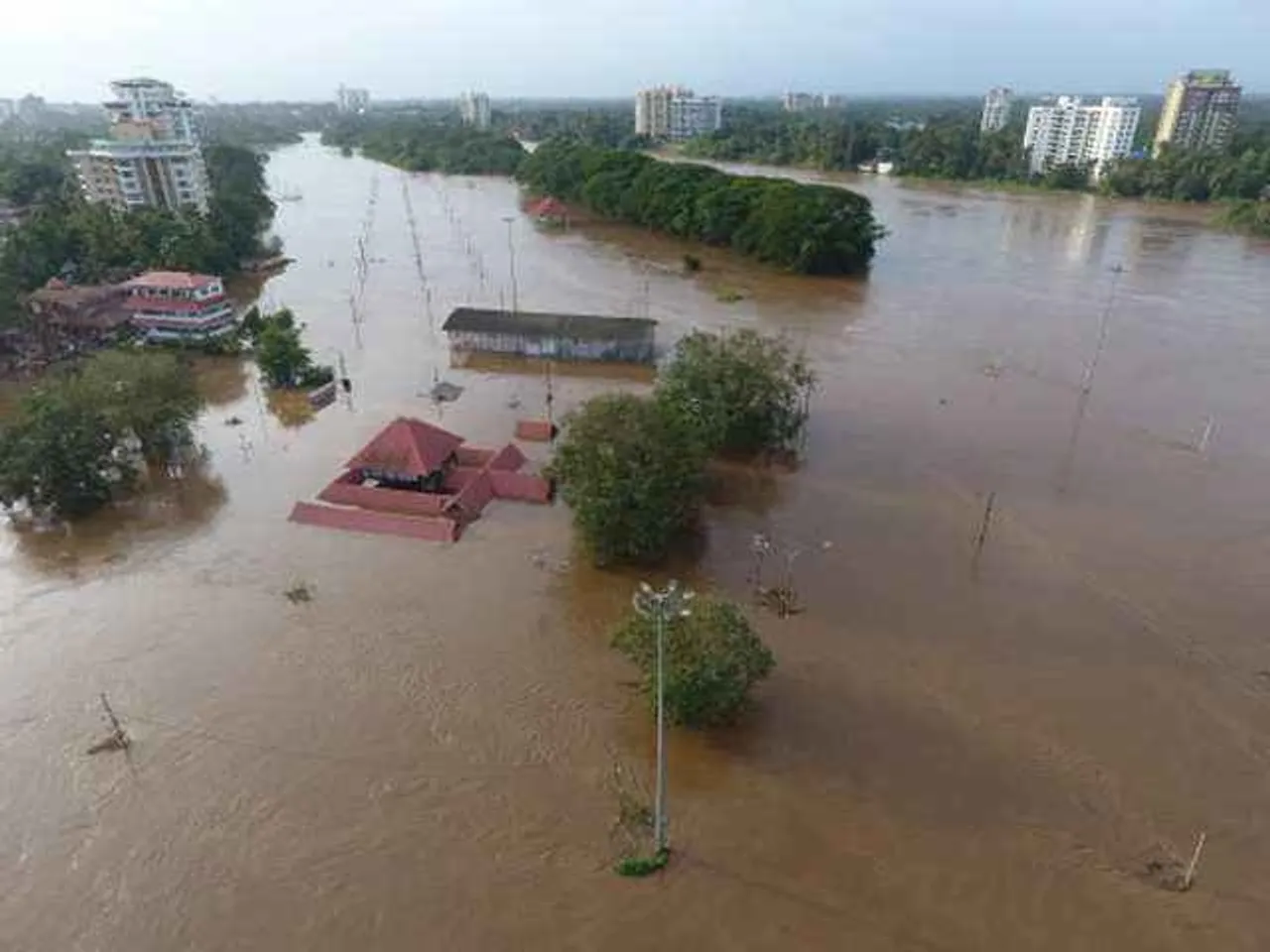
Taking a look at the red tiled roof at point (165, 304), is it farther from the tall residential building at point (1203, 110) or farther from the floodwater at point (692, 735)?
the tall residential building at point (1203, 110)

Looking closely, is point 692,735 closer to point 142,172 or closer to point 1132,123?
point 142,172

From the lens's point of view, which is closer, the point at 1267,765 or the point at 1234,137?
the point at 1267,765

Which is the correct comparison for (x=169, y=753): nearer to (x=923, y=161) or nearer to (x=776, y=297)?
(x=776, y=297)

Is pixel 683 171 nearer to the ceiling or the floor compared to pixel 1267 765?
nearer to the ceiling

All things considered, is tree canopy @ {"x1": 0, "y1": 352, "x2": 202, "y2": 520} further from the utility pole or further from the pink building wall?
the utility pole

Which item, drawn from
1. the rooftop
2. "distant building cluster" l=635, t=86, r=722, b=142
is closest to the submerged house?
the rooftop

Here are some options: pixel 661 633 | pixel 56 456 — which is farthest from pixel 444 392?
pixel 661 633

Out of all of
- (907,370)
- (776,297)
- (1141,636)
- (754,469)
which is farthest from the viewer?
(776,297)

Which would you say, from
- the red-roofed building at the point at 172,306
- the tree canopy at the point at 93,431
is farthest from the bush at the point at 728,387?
the red-roofed building at the point at 172,306

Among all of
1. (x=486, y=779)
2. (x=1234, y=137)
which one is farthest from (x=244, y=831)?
(x=1234, y=137)
